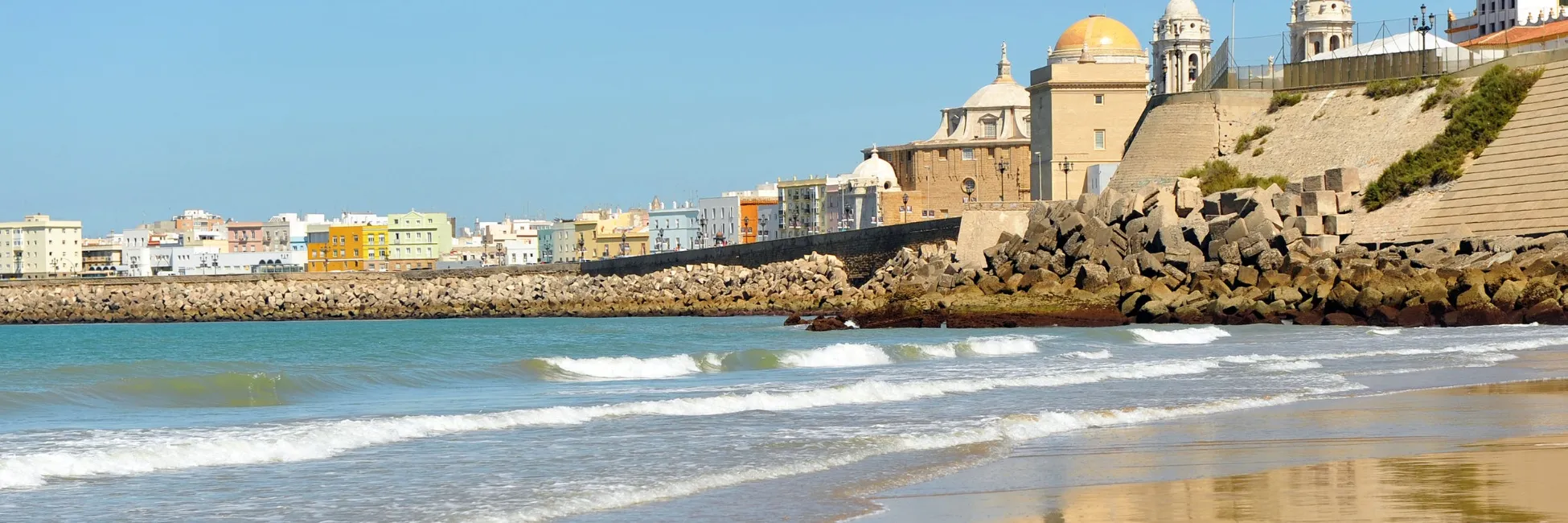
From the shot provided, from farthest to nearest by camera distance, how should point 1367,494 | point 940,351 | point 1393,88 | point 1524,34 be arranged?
point 1524,34, point 1393,88, point 940,351, point 1367,494

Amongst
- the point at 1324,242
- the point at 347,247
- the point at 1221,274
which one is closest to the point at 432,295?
the point at 1324,242

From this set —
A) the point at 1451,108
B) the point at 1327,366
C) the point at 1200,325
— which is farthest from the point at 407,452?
the point at 1451,108

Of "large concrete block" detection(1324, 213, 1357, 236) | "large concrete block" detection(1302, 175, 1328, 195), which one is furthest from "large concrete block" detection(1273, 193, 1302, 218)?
"large concrete block" detection(1302, 175, 1328, 195)

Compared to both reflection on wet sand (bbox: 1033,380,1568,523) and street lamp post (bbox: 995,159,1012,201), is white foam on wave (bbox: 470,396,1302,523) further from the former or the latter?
street lamp post (bbox: 995,159,1012,201)

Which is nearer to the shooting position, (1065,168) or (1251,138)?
(1251,138)

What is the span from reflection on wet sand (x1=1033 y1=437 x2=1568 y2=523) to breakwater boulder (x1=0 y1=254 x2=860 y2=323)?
3516 centimetres

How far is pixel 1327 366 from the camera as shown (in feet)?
60.4

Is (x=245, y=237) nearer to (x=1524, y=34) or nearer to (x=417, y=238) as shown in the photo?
(x=417, y=238)

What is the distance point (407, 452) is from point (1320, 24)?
59.6 meters

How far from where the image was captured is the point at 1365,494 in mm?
8133

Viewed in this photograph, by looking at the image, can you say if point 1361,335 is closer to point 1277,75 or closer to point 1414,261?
point 1414,261

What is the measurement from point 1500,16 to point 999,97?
75.5 ft

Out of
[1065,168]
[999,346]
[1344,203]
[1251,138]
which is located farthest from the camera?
[1065,168]

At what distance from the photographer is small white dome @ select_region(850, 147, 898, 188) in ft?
261
